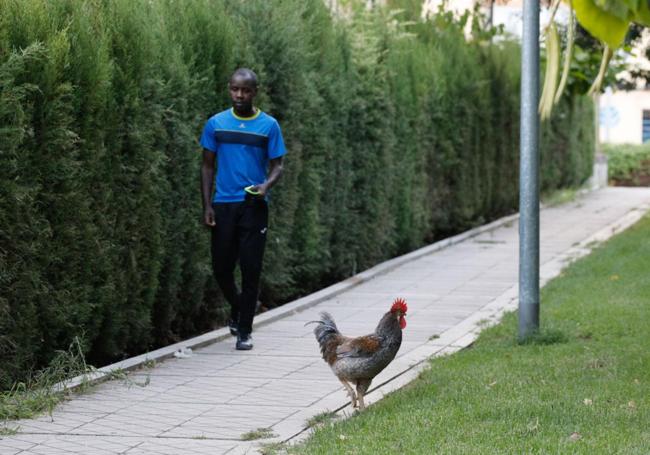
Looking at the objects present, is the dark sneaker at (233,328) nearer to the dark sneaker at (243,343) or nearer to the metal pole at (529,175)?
the dark sneaker at (243,343)

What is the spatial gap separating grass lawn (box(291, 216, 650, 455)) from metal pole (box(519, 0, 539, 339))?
0.29m

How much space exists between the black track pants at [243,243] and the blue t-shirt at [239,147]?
11 centimetres

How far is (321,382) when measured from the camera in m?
8.98

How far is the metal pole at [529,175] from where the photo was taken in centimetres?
1032

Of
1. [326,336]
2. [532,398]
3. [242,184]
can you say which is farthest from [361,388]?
[242,184]

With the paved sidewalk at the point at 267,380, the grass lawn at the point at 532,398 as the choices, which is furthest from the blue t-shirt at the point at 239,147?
the grass lawn at the point at 532,398

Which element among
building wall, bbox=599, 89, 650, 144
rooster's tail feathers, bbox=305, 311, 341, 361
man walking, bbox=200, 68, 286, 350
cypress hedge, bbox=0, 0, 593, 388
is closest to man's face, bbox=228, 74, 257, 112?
man walking, bbox=200, 68, 286, 350

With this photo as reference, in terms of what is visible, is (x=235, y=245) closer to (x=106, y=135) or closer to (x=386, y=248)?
(x=106, y=135)

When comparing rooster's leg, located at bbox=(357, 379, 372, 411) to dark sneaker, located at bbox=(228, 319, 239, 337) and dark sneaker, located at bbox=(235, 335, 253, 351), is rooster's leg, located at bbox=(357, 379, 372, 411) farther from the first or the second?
dark sneaker, located at bbox=(228, 319, 239, 337)

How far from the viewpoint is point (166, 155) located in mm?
10594

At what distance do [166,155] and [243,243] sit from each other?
3.41 ft

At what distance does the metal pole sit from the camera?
10.3 m

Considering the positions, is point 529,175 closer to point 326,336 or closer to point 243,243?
point 243,243

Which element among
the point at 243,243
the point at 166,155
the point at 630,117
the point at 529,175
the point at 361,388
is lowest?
the point at 630,117
